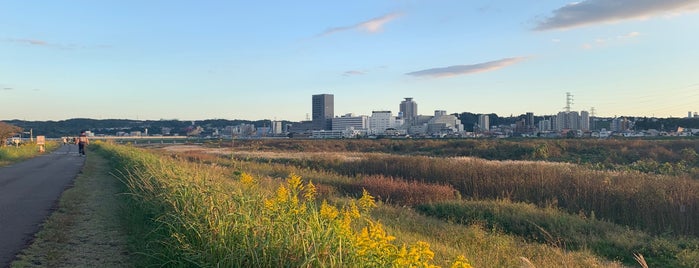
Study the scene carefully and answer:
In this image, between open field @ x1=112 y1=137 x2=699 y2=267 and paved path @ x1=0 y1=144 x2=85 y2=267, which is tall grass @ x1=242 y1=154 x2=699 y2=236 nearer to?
open field @ x1=112 y1=137 x2=699 y2=267

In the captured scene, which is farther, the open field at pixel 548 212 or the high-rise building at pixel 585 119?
the high-rise building at pixel 585 119

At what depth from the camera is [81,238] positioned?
8.34 metres

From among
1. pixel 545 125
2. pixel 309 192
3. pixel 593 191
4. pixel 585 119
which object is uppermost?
pixel 585 119

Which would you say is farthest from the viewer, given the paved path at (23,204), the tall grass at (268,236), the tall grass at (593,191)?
the tall grass at (593,191)

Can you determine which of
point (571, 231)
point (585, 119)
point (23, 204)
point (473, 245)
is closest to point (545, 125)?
point (585, 119)

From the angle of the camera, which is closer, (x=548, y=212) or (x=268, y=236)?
(x=268, y=236)

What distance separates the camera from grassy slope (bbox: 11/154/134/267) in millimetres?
6863

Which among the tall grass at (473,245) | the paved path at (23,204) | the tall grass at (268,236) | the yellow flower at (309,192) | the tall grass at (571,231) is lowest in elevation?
the tall grass at (571,231)

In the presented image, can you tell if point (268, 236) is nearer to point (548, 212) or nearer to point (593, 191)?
point (548, 212)

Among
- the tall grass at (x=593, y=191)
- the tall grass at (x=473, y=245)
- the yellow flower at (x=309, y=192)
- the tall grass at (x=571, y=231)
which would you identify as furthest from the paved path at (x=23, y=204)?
the tall grass at (x=593, y=191)

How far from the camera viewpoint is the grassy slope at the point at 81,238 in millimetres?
6863

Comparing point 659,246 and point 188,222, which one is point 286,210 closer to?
point 188,222

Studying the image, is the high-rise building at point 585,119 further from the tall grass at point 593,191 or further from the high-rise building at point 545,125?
the tall grass at point 593,191

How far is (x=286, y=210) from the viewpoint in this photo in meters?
5.86
